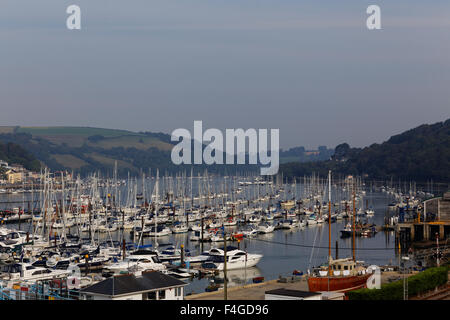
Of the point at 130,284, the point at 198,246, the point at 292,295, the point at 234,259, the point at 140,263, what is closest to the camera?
the point at 292,295

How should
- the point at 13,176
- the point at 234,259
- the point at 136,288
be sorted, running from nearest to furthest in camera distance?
the point at 136,288
the point at 234,259
the point at 13,176

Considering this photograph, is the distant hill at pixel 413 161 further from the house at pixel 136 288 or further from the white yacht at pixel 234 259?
the house at pixel 136 288

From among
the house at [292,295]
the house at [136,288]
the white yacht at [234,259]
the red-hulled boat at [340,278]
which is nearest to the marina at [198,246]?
the white yacht at [234,259]

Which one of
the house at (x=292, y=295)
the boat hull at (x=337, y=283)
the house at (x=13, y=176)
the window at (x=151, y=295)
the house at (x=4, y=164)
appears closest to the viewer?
the house at (x=292, y=295)

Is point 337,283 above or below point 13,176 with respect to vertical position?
below

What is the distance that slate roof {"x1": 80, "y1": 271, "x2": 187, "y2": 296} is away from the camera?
75.4 feet

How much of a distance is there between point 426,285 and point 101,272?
22400 mm

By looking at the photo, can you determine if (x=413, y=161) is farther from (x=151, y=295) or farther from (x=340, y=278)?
(x=151, y=295)

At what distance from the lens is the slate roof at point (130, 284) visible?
75.4 ft

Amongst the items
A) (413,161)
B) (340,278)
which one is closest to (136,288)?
(340,278)

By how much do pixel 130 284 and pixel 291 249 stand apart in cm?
3769

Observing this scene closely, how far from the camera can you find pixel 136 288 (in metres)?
23.4
